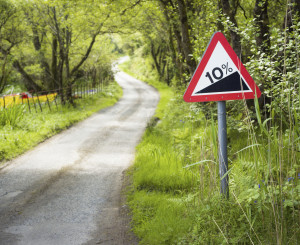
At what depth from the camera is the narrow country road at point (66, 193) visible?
414 centimetres

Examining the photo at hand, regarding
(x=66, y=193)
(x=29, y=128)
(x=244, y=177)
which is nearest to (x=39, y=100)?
(x=29, y=128)

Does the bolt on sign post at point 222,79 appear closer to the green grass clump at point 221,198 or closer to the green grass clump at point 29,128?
the green grass clump at point 221,198

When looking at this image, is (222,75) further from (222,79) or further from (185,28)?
(185,28)

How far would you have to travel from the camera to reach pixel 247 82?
2.82m

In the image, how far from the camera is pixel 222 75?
2879 mm

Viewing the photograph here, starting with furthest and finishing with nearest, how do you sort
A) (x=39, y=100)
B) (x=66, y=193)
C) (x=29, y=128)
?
(x=39, y=100), (x=29, y=128), (x=66, y=193)

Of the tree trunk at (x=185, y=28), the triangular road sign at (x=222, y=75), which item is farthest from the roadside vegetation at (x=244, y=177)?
the tree trunk at (x=185, y=28)

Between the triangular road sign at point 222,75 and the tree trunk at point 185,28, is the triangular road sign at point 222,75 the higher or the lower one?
the lower one

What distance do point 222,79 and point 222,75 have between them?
0.13 feet

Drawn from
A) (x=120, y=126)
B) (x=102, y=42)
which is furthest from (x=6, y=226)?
(x=102, y=42)

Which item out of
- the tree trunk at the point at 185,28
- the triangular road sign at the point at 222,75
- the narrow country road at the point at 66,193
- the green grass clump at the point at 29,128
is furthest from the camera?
the tree trunk at the point at 185,28

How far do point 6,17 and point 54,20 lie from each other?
2.62 metres

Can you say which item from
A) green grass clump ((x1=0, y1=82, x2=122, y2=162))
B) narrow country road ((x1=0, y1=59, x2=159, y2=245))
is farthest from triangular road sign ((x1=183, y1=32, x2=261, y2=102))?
green grass clump ((x1=0, y1=82, x2=122, y2=162))

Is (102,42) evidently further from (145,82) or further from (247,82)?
(247,82)
